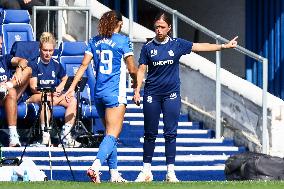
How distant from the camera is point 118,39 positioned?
50.2 ft

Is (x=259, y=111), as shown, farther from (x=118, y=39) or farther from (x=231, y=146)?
(x=118, y=39)

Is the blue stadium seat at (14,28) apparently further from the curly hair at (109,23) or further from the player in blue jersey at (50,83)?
the curly hair at (109,23)

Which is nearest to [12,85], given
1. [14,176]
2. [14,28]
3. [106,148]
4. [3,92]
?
[3,92]

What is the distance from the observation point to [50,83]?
18.4 meters

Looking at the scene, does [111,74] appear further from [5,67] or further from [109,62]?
[5,67]

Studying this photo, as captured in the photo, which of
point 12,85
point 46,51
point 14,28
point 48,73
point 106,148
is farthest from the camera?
point 14,28

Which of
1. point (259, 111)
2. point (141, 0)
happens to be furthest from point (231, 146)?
point (141, 0)

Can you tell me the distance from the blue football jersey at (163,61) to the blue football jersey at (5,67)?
121 inches

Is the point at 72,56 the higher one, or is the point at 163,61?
the point at 72,56

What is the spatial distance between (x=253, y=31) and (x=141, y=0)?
4155mm

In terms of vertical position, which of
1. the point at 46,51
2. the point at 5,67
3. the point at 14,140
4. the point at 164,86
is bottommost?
the point at 14,140

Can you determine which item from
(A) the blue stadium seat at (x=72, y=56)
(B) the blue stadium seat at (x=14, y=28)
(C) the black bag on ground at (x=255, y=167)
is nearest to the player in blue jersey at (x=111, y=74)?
(C) the black bag on ground at (x=255, y=167)

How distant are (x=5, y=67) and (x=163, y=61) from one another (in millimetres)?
3323

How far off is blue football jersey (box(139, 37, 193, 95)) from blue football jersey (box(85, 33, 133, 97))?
57 cm
